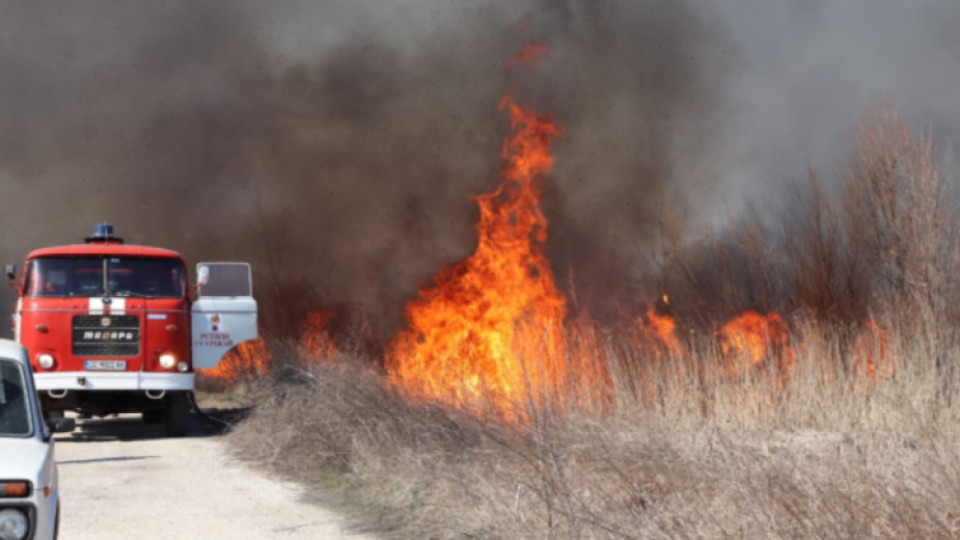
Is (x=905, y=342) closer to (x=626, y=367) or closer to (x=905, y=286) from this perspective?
(x=905, y=286)

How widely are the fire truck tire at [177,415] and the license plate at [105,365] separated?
84cm

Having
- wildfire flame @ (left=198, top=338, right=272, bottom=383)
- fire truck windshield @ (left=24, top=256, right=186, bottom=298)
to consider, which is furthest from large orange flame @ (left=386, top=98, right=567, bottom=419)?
fire truck windshield @ (left=24, top=256, right=186, bottom=298)

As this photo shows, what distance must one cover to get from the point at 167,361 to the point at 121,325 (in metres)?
0.76

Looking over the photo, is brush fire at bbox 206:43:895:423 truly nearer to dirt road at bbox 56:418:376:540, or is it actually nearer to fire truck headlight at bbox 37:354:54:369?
dirt road at bbox 56:418:376:540

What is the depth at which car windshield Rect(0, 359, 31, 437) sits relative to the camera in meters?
6.77

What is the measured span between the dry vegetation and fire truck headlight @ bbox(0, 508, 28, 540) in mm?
2940

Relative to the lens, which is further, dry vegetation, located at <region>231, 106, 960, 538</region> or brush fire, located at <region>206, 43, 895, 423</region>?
brush fire, located at <region>206, 43, 895, 423</region>

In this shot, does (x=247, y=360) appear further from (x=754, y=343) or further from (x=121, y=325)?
(x=754, y=343)

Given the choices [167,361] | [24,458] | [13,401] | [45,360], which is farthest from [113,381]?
[24,458]

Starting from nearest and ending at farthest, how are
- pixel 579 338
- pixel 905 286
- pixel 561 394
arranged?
pixel 561 394 → pixel 579 338 → pixel 905 286

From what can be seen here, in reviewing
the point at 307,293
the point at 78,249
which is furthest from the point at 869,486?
the point at 307,293

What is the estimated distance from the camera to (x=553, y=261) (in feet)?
71.8

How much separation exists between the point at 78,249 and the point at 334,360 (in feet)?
15.2

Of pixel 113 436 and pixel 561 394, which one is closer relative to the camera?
pixel 561 394
